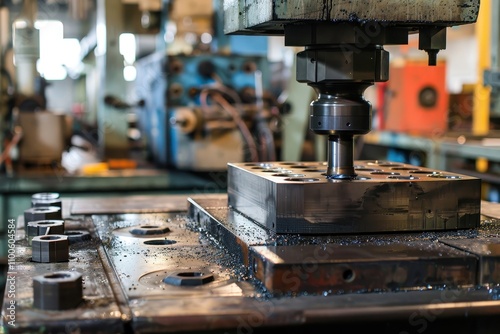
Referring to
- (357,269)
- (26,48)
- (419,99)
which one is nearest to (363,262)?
(357,269)

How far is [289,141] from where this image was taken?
3010mm

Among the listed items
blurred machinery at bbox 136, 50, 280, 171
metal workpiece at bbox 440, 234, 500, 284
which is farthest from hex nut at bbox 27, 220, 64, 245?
blurred machinery at bbox 136, 50, 280, 171

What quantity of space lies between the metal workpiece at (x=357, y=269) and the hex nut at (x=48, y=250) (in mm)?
296

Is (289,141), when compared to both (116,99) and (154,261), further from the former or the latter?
(154,261)

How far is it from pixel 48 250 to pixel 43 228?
0.45 feet

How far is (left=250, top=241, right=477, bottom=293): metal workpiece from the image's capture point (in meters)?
0.87

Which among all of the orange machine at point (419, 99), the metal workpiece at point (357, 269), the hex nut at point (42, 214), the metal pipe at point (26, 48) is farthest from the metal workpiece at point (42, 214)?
the orange machine at point (419, 99)

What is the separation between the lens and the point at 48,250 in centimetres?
101

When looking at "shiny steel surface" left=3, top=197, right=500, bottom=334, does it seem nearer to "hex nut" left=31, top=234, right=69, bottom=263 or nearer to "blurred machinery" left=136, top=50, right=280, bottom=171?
"hex nut" left=31, top=234, right=69, bottom=263

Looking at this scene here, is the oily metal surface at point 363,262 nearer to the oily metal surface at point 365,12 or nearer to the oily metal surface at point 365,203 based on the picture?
the oily metal surface at point 365,203

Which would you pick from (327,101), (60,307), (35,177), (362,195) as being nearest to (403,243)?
(362,195)

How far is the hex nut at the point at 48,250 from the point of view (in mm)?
1016

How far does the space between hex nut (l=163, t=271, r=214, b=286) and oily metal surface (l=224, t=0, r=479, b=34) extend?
0.40m

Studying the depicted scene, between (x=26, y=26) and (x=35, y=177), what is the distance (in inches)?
24.4
